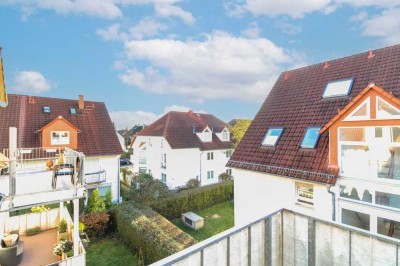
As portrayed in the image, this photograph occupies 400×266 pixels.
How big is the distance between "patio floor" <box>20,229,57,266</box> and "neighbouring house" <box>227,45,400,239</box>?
9.48 meters

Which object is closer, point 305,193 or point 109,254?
point 305,193

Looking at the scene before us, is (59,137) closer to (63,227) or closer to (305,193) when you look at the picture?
(63,227)

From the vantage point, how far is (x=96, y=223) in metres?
13.6

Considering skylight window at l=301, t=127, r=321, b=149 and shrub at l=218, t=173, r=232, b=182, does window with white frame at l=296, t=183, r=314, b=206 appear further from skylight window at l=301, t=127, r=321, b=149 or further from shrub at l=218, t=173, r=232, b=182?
shrub at l=218, t=173, r=232, b=182

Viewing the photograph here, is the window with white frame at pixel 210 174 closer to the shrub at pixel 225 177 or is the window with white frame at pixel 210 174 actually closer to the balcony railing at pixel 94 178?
the shrub at pixel 225 177

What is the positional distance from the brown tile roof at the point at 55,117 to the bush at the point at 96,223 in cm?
746

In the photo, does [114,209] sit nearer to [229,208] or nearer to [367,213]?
[229,208]

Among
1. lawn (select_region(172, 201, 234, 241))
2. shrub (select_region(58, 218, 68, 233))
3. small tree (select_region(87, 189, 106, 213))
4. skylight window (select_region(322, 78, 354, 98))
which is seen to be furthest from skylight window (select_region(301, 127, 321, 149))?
small tree (select_region(87, 189, 106, 213))

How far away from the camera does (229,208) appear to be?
21250mm

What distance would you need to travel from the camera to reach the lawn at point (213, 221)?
15750mm

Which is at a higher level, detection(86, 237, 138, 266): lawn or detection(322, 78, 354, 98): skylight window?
detection(322, 78, 354, 98): skylight window

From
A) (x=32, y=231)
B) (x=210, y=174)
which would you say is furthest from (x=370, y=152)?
(x=210, y=174)

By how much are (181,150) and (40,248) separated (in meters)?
19.1

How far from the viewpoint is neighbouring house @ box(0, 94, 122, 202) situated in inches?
732
